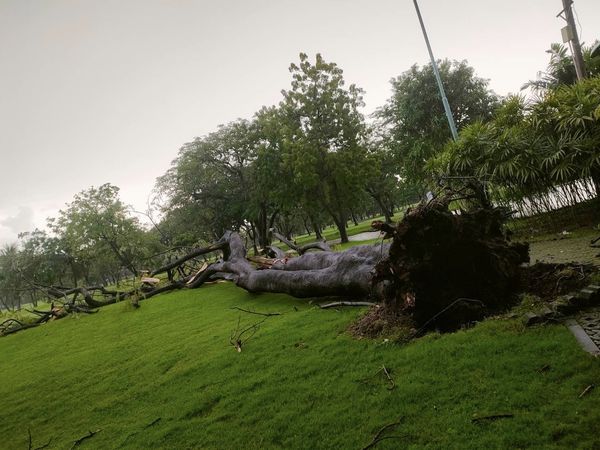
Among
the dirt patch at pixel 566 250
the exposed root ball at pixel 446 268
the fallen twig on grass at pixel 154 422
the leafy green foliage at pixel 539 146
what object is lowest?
the dirt patch at pixel 566 250

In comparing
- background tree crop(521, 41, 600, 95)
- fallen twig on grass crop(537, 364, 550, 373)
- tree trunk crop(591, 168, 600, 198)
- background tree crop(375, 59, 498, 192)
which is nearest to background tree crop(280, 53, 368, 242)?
background tree crop(375, 59, 498, 192)

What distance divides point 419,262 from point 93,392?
15.1ft

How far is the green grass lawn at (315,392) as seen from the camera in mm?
2244

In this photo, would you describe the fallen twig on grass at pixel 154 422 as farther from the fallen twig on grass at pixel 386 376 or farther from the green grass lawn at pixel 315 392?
the fallen twig on grass at pixel 386 376

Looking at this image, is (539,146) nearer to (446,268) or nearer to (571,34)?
(571,34)

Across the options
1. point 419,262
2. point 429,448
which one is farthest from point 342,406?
point 419,262

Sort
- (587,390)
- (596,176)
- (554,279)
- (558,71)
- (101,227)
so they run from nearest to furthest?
(587,390) → (554,279) → (596,176) → (558,71) → (101,227)

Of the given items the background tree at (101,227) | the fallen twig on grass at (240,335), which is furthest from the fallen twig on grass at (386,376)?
the background tree at (101,227)

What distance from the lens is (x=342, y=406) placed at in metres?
2.87

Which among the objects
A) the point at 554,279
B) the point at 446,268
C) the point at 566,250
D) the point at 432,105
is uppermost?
the point at 432,105

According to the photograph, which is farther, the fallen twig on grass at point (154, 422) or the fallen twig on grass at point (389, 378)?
the fallen twig on grass at point (154, 422)

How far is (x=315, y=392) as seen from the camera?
10.6 ft

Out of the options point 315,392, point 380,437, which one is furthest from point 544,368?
point 315,392

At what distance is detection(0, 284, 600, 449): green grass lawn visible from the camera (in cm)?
224
